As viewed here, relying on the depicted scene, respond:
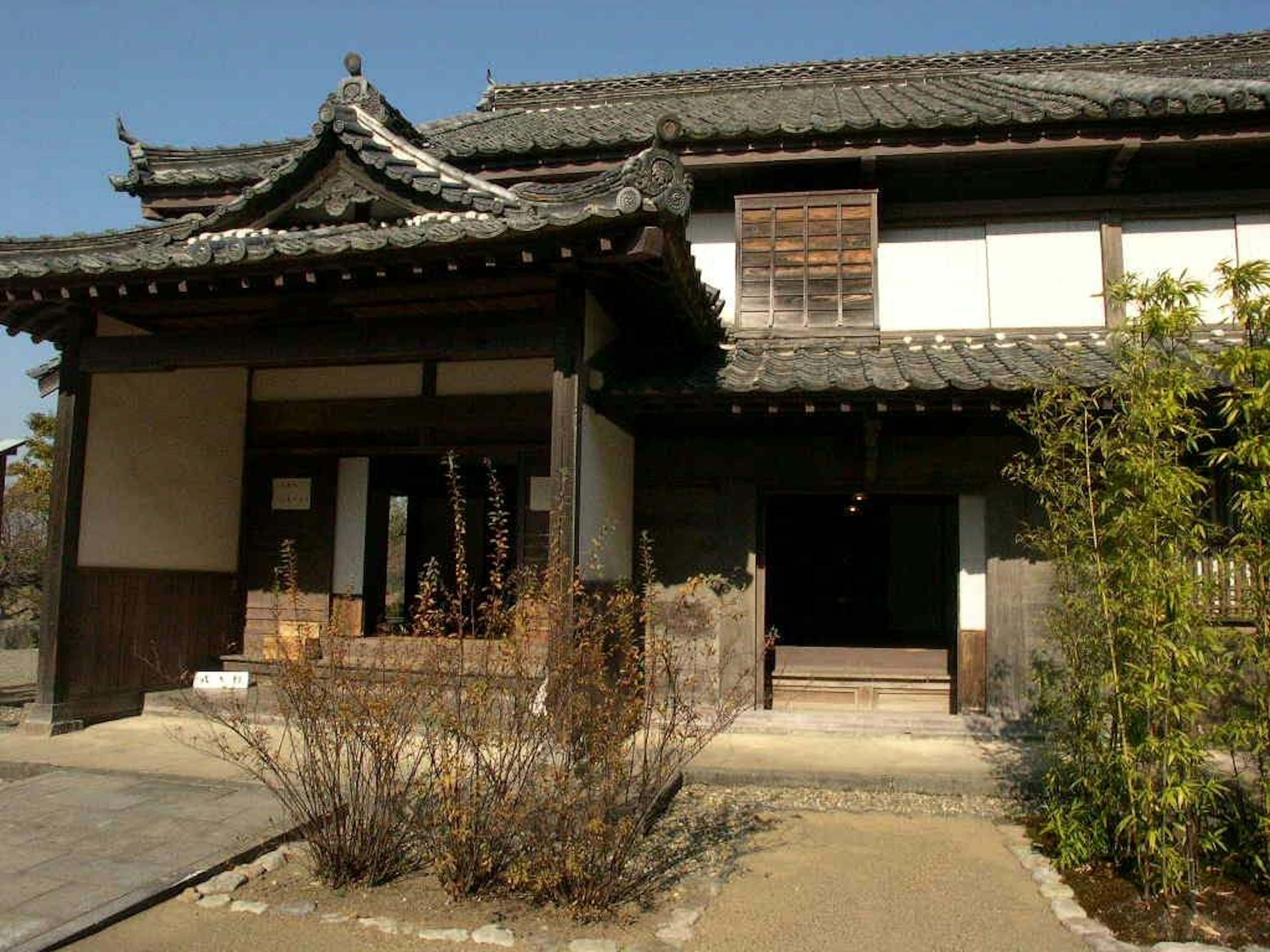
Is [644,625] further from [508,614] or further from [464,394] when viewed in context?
[508,614]

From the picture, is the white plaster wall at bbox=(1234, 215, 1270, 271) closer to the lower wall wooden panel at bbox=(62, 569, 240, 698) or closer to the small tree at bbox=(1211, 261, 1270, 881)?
the small tree at bbox=(1211, 261, 1270, 881)

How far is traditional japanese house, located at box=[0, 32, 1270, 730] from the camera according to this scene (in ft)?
22.9

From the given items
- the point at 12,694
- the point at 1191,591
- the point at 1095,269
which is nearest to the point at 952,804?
the point at 1191,591

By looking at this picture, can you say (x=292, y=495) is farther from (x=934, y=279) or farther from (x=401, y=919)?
(x=934, y=279)

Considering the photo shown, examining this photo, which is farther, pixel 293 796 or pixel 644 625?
pixel 644 625

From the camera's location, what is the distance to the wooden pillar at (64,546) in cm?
754

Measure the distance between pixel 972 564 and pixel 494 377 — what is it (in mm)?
4736

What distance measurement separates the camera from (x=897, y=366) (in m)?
7.78

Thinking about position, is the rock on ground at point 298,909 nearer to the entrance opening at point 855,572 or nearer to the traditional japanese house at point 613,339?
the traditional japanese house at point 613,339

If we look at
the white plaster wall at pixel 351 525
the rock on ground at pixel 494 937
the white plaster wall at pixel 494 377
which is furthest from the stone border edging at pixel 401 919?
the white plaster wall at pixel 494 377

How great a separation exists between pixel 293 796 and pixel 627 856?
169 centimetres

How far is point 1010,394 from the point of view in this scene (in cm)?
702

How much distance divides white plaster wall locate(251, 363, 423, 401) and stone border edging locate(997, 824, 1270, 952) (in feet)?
21.0

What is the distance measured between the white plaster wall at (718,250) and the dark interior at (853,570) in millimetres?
5450
